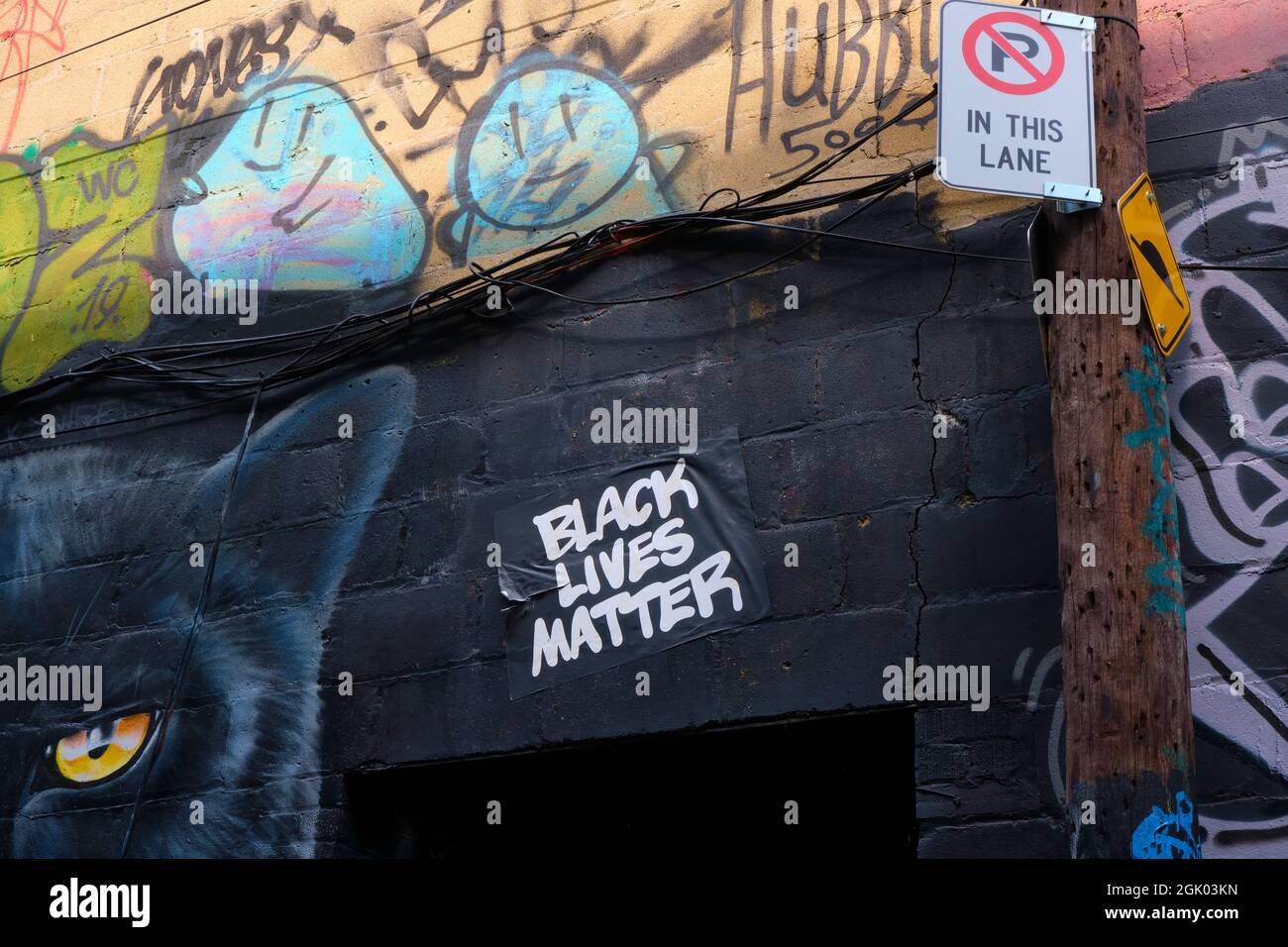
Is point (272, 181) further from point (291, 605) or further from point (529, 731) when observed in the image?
point (529, 731)

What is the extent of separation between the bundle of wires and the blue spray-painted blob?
23 centimetres

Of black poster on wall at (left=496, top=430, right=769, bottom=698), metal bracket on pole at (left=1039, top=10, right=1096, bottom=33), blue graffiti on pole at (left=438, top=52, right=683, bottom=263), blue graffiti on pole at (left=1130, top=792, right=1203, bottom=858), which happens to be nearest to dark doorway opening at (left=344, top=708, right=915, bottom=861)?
black poster on wall at (left=496, top=430, right=769, bottom=698)

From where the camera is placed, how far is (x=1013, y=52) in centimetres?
529

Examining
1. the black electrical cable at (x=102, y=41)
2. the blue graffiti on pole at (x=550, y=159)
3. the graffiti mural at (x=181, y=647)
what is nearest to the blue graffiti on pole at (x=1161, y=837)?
the blue graffiti on pole at (x=550, y=159)

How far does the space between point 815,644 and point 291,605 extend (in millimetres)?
2463

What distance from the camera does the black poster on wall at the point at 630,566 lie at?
21.6 feet

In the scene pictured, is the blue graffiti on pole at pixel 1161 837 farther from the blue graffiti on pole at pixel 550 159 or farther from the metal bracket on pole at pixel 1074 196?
the blue graffiti on pole at pixel 550 159

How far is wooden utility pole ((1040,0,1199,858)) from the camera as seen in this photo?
449 cm

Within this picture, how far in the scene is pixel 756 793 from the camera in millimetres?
6605

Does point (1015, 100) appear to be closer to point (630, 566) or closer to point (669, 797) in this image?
point (630, 566)

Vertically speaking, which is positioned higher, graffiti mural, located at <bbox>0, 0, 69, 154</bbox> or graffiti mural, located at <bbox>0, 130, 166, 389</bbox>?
graffiti mural, located at <bbox>0, 0, 69, 154</bbox>

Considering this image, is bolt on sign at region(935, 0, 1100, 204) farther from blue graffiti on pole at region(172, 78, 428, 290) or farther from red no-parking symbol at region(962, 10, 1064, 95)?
blue graffiti on pole at region(172, 78, 428, 290)

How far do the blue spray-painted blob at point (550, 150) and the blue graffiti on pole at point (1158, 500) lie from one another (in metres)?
3.04

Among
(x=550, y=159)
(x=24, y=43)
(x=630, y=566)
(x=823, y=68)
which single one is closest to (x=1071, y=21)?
(x=823, y=68)
